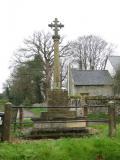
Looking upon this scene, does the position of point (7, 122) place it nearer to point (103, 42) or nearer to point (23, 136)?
point (23, 136)

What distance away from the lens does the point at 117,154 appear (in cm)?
1041

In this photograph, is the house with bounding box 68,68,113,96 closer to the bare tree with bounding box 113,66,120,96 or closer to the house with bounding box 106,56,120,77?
the house with bounding box 106,56,120,77

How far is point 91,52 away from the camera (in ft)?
254

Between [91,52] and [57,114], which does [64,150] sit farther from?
[91,52]

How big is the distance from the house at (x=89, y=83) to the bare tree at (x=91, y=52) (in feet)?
30.6

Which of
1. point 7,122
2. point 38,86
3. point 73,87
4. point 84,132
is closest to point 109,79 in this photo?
point 73,87

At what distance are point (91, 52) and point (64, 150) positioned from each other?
2670 inches

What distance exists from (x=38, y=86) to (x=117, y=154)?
2245 inches

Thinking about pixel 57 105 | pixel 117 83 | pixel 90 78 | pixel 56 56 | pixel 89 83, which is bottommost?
pixel 57 105

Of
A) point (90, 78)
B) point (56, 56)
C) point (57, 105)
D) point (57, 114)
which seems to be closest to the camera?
point (57, 114)

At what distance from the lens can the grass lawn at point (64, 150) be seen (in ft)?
31.6

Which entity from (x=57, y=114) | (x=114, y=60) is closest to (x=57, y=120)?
(x=57, y=114)

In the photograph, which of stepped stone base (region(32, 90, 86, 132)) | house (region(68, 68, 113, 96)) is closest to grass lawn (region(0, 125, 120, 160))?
stepped stone base (region(32, 90, 86, 132))

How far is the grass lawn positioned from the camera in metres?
9.63
